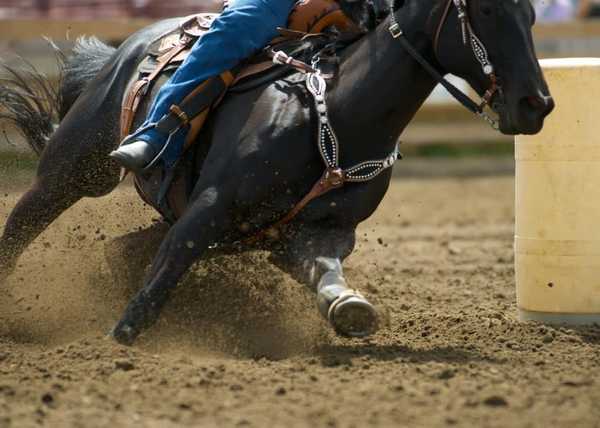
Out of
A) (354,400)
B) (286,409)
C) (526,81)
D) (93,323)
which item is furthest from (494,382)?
(93,323)

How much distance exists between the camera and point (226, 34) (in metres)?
5.20

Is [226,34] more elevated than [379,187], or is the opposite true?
[226,34]

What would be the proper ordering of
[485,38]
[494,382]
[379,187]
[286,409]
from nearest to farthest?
[286,409] → [494,382] → [485,38] → [379,187]

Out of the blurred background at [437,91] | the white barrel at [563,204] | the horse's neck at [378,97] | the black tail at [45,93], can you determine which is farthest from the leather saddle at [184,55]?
the blurred background at [437,91]

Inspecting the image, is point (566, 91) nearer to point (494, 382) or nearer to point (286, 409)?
point (494, 382)

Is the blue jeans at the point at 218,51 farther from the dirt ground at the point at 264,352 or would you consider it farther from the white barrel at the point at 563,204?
the white barrel at the point at 563,204

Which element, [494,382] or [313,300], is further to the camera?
[313,300]

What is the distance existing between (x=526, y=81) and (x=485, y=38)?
0.26m

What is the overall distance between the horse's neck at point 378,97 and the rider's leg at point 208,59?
0.51 meters

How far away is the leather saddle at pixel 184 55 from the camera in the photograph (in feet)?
17.5

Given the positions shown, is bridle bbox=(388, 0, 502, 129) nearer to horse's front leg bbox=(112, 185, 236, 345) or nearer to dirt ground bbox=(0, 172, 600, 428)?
horse's front leg bbox=(112, 185, 236, 345)

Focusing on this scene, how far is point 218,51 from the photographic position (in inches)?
205

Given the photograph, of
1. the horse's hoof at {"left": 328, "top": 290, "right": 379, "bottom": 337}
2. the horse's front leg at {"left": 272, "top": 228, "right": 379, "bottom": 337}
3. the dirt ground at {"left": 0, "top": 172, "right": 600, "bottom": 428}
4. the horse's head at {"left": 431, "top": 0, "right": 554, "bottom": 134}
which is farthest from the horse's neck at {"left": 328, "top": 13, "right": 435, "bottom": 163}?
the dirt ground at {"left": 0, "top": 172, "right": 600, "bottom": 428}

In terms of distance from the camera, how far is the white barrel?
17.9ft
